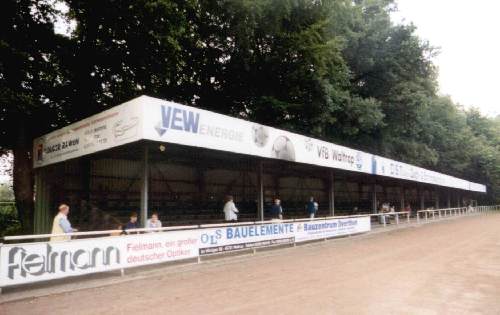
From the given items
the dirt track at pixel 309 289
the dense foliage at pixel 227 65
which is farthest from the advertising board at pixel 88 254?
the dense foliage at pixel 227 65

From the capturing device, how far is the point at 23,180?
55.2ft

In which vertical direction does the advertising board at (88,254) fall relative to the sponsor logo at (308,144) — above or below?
below

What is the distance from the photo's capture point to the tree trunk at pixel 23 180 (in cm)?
1669

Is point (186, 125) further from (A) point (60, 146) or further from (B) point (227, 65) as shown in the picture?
(B) point (227, 65)

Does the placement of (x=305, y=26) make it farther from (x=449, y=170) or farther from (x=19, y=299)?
(x=449, y=170)

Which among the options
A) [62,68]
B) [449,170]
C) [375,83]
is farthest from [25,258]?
[449,170]

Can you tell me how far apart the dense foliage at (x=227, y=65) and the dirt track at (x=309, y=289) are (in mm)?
10356

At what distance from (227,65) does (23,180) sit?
1443 centimetres

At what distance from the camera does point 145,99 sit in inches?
414

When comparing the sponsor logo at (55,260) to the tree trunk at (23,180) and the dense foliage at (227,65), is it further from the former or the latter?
the dense foliage at (227,65)

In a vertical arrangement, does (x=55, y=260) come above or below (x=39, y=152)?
below

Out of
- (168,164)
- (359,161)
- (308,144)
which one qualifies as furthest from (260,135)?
(359,161)

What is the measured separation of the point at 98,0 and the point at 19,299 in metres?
13.8

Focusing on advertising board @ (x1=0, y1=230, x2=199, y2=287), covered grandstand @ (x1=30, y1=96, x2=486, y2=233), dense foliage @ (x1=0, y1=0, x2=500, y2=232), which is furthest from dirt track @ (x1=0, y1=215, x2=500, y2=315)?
dense foliage @ (x1=0, y1=0, x2=500, y2=232)
